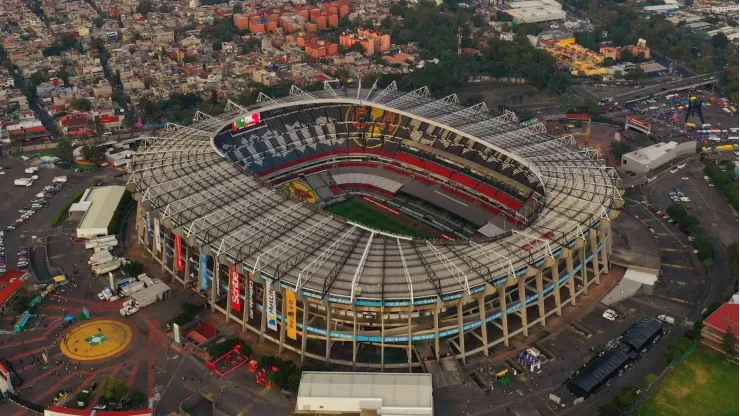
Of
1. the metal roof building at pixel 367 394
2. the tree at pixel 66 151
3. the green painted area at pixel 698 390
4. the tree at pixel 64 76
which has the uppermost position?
the metal roof building at pixel 367 394

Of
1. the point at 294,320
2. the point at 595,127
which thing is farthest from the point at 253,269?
the point at 595,127

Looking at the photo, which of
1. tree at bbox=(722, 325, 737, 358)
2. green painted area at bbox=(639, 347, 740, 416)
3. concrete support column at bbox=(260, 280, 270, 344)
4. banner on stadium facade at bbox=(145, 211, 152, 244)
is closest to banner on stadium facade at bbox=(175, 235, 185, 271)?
banner on stadium facade at bbox=(145, 211, 152, 244)

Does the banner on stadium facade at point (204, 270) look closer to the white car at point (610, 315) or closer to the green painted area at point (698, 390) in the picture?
the white car at point (610, 315)

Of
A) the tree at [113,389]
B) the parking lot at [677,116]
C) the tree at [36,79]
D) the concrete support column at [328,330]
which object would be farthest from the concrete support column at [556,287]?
the tree at [36,79]

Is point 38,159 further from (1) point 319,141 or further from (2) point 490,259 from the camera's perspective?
(2) point 490,259

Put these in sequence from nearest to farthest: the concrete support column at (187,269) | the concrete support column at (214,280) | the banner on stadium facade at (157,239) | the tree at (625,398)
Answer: the tree at (625,398) → the concrete support column at (214,280) → the concrete support column at (187,269) → the banner on stadium facade at (157,239)

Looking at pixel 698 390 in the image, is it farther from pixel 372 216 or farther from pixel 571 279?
pixel 372 216
